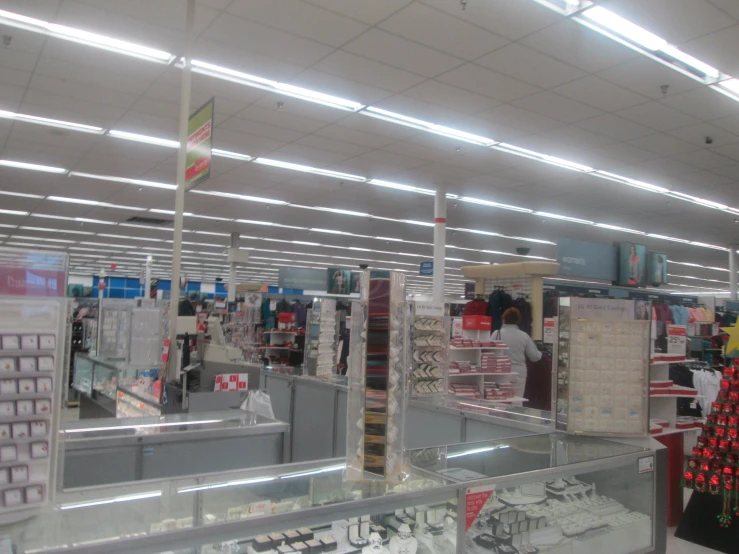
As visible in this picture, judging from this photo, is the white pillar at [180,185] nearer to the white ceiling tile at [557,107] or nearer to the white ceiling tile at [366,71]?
the white ceiling tile at [366,71]

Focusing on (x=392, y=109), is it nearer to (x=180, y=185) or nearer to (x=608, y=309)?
(x=180, y=185)

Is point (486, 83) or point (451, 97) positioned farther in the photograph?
point (451, 97)

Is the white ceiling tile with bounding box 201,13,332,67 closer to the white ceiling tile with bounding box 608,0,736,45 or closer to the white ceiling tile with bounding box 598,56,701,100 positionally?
the white ceiling tile with bounding box 608,0,736,45

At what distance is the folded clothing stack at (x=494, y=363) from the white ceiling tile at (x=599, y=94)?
3.32 m

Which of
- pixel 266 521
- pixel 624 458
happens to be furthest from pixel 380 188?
pixel 266 521

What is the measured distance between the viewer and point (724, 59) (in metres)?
5.52

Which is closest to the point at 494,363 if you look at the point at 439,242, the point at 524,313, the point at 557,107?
the point at 524,313

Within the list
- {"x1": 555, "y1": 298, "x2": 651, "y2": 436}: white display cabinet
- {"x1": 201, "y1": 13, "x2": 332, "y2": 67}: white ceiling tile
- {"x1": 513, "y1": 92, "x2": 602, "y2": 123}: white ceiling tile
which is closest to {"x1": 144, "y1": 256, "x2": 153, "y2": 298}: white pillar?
{"x1": 201, "y1": 13, "x2": 332, "y2": 67}: white ceiling tile

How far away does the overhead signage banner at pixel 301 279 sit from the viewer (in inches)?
656

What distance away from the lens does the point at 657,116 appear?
22.9 ft

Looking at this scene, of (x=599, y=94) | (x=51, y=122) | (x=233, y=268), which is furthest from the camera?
(x=233, y=268)

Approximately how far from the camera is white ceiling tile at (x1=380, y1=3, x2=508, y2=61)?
487 centimetres

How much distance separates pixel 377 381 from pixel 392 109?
5.38 meters

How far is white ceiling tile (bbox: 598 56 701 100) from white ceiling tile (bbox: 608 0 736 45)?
0.50 metres
